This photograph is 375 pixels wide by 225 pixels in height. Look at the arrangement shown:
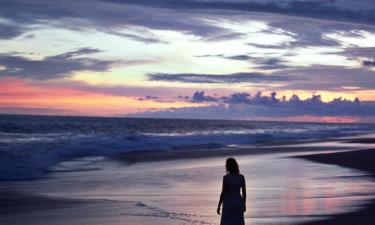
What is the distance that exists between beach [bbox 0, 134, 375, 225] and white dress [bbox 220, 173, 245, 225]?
2486mm

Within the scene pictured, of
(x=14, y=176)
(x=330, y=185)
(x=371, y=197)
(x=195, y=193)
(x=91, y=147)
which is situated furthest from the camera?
(x=91, y=147)

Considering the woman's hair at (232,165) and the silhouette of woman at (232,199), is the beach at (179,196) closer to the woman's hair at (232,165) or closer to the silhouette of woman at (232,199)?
the silhouette of woman at (232,199)

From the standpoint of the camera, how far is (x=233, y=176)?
362 inches

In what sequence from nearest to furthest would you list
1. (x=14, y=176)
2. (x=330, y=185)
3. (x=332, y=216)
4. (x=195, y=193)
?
(x=332, y=216) → (x=195, y=193) → (x=330, y=185) → (x=14, y=176)

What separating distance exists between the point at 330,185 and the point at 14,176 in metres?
11.3

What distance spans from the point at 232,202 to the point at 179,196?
6.67m

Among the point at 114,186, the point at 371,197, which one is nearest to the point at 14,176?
the point at 114,186

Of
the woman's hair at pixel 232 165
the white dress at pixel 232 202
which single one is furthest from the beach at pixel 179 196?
the woman's hair at pixel 232 165

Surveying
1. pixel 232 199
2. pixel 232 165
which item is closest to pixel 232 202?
pixel 232 199

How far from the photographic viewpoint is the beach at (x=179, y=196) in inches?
488

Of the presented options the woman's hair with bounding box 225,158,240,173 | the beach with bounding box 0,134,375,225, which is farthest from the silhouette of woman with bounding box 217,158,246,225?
the beach with bounding box 0,134,375,225

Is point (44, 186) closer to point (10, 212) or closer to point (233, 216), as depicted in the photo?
point (10, 212)

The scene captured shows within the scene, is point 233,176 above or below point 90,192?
above

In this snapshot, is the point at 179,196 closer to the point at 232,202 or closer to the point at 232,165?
the point at 232,202
